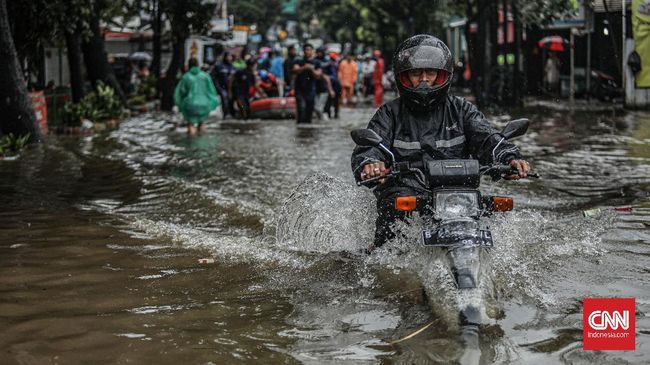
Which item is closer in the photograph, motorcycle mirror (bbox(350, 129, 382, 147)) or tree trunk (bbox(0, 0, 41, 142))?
motorcycle mirror (bbox(350, 129, 382, 147))

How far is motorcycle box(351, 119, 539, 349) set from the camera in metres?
4.91

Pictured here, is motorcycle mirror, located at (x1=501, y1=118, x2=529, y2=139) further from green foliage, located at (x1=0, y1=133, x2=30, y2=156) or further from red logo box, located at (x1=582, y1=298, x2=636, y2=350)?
green foliage, located at (x1=0, y1=133, x2=30, y2=156)

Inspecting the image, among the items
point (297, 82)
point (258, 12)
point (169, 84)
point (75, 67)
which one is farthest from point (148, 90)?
Answer: point (258, 12)

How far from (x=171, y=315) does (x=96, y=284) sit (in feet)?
3.47

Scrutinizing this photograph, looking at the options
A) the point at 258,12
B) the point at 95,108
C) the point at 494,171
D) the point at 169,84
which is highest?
the point at 258,12

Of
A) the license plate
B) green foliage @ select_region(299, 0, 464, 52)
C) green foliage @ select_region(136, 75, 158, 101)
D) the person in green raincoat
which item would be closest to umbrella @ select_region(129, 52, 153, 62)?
green foliage @ select_region(136, 75, 158, 101)

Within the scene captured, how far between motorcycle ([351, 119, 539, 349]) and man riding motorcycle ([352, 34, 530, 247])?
0.90 ft

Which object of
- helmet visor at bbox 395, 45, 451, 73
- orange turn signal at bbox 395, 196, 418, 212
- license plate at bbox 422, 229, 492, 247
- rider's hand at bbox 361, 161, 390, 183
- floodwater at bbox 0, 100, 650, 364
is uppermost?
helmet visor at bbox 395, 45, 451, 73

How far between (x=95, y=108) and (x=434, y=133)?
1635cm

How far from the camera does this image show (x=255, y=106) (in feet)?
76.7

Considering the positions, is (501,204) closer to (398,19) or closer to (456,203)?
(456,203)

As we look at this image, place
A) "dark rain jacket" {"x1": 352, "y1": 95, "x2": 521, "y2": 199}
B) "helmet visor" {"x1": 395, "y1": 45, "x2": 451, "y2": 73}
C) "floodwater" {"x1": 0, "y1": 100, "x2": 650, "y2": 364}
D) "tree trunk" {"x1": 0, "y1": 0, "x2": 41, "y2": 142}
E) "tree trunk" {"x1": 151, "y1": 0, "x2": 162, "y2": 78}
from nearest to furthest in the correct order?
"floodwater" {"x1": 0, "y1": 100, "x2": 650, "y2": 364}, "helmet visor" {"x1": 395, "y1": 45, "x2": 451, "y2": 73}, "dark rain jacket" {"x1": 352, "y1": 95, "x2": 521, "y2": 199}, "tree trunk" {"x1": 0, "y1": 0, "x2": 41, "y2": 142}, "tree trunk" {"x1": 151, "y1": 0, "x2": 162, "y2": 78}

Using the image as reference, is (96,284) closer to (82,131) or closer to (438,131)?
(438,131)

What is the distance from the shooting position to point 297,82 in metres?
20.6
